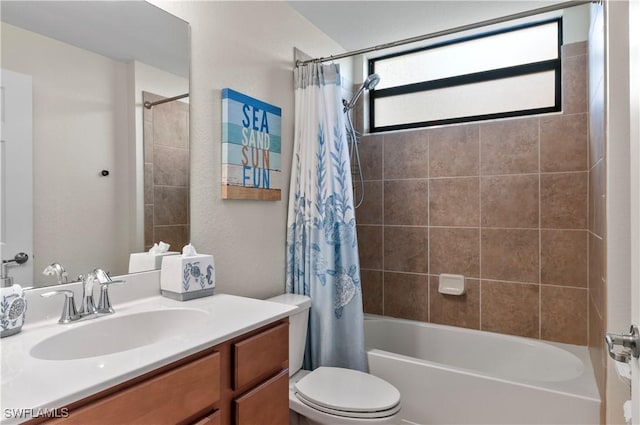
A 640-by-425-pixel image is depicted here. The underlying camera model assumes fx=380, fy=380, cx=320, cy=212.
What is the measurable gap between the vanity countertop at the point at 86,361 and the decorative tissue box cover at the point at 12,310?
0.9 inches

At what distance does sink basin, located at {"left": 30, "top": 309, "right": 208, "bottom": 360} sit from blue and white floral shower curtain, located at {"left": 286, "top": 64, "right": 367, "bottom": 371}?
0.90 meters

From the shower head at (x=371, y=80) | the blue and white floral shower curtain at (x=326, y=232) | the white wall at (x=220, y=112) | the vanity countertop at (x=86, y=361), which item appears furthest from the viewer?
the shower head at (x=371, y=80)

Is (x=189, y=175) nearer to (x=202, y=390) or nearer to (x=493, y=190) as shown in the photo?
(x=202, y=390)

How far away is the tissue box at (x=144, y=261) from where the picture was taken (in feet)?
4.67

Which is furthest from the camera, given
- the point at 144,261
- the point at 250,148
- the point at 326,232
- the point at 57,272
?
the point at 326,232

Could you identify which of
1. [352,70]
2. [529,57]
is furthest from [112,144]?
[529,57]

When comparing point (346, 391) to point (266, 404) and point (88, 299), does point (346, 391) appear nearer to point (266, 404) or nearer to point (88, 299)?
point (266, 404)

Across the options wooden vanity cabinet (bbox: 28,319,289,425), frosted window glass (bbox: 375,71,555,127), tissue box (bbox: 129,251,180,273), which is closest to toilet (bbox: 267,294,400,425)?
wooden vanity cabinet (bbox: 28,319,289,425)

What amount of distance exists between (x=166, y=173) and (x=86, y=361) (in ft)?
2.82

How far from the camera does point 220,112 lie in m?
1.75

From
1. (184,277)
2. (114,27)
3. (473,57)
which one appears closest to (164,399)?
(184,277)

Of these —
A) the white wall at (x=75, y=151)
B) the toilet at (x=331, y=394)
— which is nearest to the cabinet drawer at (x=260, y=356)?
the toilet at (x=331, y=394)

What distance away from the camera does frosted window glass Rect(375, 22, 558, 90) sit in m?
2.43

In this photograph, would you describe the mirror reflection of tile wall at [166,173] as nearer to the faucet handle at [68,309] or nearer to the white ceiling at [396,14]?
the faucet handle at [68,309]
